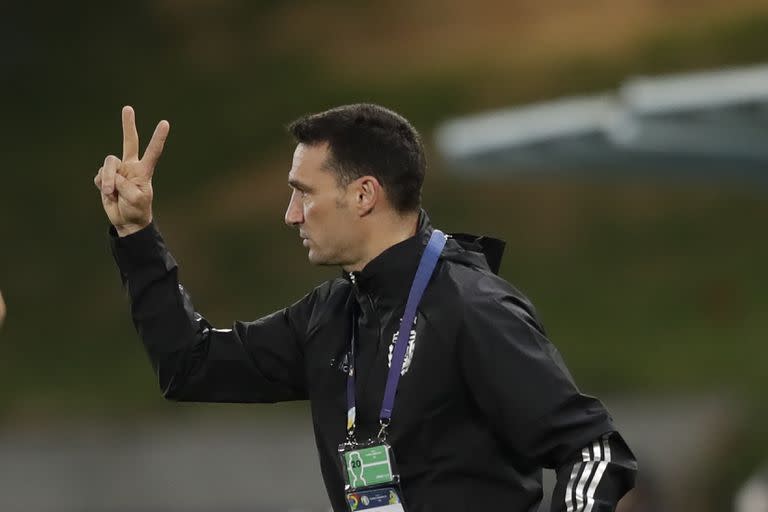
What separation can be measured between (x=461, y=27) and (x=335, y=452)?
79.0 ft

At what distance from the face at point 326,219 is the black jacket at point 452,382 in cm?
8

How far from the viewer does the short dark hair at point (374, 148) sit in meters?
3.78

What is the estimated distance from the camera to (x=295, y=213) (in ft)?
12.4

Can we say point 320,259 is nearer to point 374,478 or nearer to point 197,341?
point 197,341

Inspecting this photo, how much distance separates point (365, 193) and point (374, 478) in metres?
0.67

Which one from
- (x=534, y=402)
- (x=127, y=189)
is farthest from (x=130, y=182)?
(x=534, y=402)

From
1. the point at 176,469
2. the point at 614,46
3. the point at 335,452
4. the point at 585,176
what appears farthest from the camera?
the point at 614,46

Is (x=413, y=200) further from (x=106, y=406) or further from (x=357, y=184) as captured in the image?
(x=106, y=406)

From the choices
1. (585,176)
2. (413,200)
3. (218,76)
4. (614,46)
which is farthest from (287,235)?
(413,200)

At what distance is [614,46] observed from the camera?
25.8 metres

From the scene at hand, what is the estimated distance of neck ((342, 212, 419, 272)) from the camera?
12.4 ft

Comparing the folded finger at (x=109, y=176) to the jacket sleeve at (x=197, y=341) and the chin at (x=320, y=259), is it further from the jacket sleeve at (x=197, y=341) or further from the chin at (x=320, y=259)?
the chin at (x=320, y=259)

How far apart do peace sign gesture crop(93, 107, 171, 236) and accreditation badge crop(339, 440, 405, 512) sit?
76 cm

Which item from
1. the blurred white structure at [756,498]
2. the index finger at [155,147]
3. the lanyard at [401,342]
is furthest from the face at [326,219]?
the blurred white structure at [756,498]
